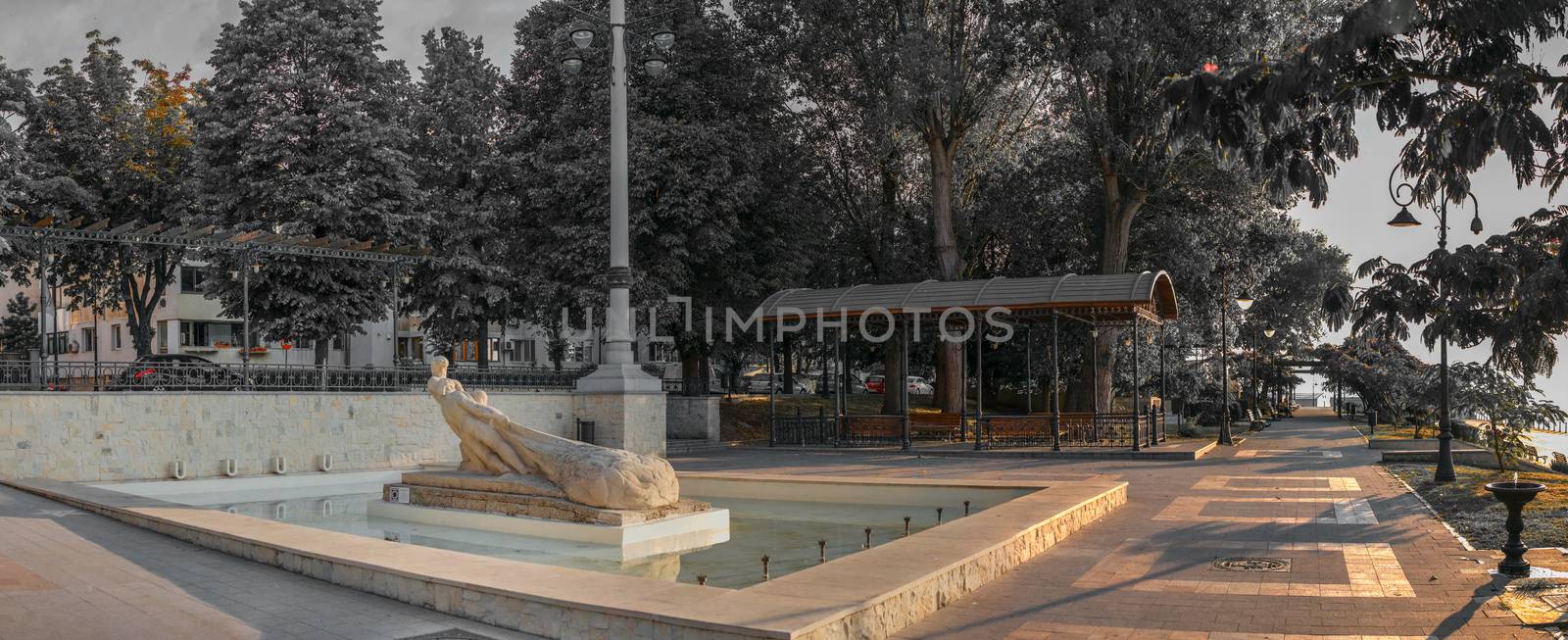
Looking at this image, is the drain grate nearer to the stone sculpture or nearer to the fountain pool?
the fountain pool

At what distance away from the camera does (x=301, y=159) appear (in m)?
29.8

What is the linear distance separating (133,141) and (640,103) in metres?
18.2

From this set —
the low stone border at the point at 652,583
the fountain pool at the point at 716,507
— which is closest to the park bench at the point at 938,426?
the fountain pool at the point at 716,507

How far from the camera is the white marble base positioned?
36.9ft

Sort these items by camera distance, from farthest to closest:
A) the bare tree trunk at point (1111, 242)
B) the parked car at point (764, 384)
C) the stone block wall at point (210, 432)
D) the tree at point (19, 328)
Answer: the parked car at point (764, 384) → the tree at point (19, 328) → the bare tree trunk at point (1111, 242) → the stone block wall at point (210, 432)

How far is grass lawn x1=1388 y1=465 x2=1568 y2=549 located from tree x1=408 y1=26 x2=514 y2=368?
25.7 metres

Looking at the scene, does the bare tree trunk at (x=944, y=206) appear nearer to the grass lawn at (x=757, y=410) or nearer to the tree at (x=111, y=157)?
the grass lawn at (x=757, y=410)

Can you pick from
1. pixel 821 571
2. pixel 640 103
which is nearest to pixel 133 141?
pixel 640 103

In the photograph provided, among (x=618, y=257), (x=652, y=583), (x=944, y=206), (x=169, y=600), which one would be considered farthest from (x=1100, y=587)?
(x=944, y=206)

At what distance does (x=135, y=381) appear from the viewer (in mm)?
19891

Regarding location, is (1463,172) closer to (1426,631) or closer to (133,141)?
(1426,631)

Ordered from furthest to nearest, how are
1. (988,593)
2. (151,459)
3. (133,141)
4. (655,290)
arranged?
(133,141) → (655,290) → (151,459) → (988,593)

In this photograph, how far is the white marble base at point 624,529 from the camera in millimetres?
11234

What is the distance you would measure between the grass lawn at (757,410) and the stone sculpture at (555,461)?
17.0 m
